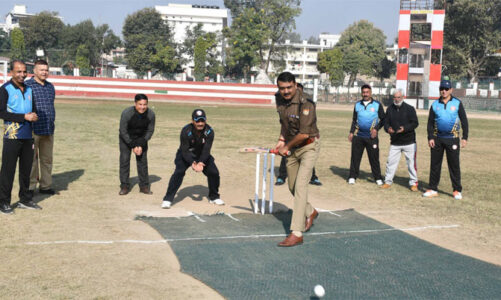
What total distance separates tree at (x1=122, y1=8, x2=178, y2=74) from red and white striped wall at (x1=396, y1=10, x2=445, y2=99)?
36.1 metres

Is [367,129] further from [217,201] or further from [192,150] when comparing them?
[192,150]

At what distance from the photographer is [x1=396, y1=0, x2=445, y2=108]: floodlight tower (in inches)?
2083

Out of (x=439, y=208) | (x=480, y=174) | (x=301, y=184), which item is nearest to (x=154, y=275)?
(x=301, y=184)

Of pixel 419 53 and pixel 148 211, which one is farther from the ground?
pixel 419 53

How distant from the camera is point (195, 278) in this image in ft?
17.9

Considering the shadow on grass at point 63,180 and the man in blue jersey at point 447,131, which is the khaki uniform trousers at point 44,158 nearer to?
the shadow on grass at point 63,180

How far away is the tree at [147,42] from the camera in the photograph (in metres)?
77.8

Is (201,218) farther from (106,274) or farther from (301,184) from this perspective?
(106,274)

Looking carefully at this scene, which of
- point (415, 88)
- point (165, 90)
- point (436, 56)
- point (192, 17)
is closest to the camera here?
point (165, 90)

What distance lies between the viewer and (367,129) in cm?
1116

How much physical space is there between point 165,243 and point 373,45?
9635 cm

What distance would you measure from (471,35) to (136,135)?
7121 centimetres

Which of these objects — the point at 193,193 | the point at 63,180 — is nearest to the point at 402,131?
the point at 193,193

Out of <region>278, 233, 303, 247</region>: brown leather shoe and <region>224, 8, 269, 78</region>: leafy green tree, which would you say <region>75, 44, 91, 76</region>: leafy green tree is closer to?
<region>224, 8, 269, 78</region>: leafy green tree
